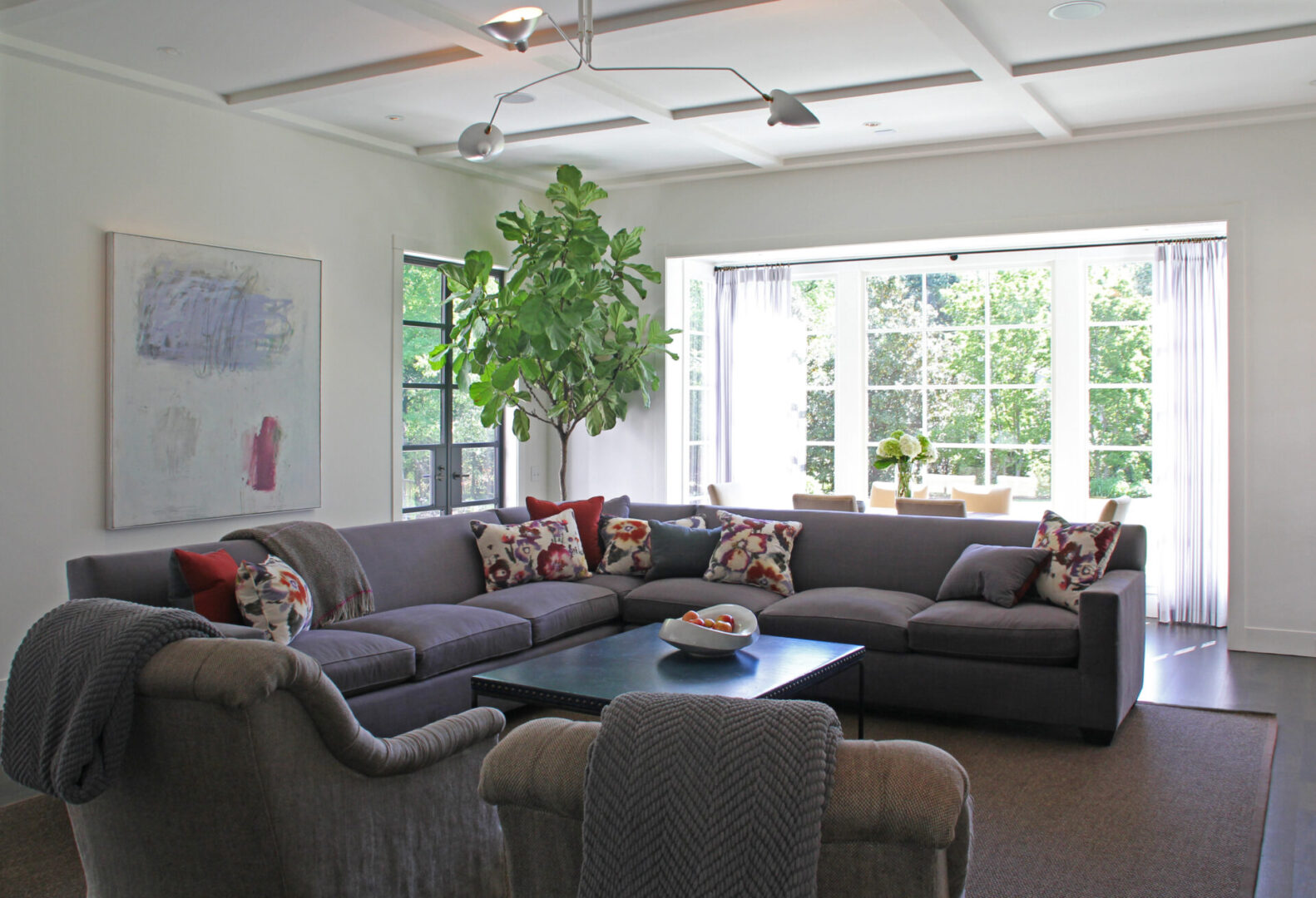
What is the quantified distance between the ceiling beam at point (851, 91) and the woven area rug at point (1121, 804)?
299 cm

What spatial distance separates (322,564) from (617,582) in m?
1.54

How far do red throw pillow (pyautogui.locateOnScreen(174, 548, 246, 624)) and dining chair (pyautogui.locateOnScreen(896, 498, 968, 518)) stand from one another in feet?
11.1

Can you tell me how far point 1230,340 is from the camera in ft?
19.3

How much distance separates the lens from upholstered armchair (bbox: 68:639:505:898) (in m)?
1.99

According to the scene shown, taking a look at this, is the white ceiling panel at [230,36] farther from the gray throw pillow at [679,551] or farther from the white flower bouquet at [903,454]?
the white flower bouquet at [903,454]

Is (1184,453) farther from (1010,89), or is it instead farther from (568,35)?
(568,35)

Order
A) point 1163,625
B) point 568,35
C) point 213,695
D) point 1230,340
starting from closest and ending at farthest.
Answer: point 213,695 → point 568,35 → point 1230,340 → point 1163,625

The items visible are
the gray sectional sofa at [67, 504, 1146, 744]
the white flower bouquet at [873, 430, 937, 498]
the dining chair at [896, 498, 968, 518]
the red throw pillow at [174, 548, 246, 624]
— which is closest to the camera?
the red throw pillow at [174, 548, 246, 624]

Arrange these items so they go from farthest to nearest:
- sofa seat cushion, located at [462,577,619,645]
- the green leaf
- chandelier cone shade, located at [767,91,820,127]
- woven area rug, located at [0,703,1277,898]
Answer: the green leaf, sofa seat cushion, located at [462,577,619,645], chandelier cone shade, located at [767,91,820,127], woven area rug, located at [0,703,1277,898]

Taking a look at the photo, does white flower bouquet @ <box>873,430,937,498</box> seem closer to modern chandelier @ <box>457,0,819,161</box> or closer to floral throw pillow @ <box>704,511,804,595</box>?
floral throw pillow @ <box>704,511,804,595</box>

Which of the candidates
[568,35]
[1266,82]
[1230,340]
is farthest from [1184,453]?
[568,35]

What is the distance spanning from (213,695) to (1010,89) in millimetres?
4629

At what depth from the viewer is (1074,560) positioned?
4.49 metres

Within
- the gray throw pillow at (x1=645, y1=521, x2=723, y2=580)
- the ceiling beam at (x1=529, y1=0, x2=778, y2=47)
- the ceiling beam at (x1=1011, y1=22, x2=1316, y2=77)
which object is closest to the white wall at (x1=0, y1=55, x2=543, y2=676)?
the gray throw pillow at (x1=645, y1=521, x2=723, y2=580)
